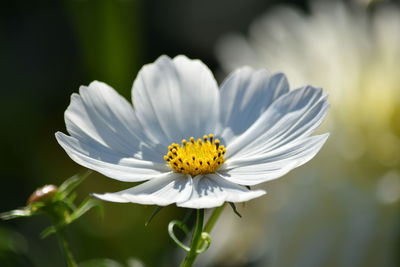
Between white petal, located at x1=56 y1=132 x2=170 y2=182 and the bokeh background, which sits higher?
white petal, located at x1=56 y1=132 x2=170 y2=182

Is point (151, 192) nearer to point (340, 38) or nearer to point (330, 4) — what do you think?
point (340, 38)

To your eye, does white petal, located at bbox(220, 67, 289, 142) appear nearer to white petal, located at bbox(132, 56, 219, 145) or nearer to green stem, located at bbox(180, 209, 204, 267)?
white petal, located at bbox(132, 56, 219, 145)

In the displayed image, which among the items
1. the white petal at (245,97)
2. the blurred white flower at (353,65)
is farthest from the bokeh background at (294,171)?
the white petal at (245,97)

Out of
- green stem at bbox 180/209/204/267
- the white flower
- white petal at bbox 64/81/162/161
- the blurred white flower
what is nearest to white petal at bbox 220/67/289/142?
the white flower

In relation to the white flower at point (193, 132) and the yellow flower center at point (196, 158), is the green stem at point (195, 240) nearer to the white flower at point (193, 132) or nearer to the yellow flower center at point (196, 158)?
the white flower at point (193, 132)

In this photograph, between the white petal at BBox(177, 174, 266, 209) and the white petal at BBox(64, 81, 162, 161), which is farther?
the white petal at BBox(64, 81, 162, 161)

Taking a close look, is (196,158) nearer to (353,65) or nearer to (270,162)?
(270,162)
